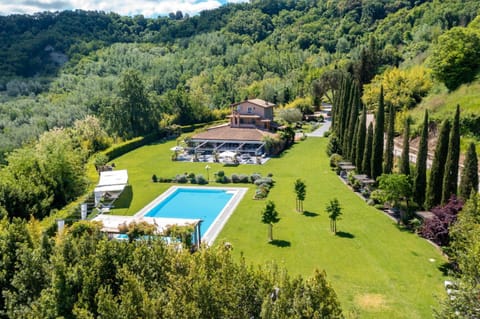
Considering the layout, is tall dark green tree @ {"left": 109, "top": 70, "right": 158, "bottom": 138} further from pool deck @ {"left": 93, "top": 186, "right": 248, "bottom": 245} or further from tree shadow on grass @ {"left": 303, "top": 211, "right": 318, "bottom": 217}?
tree shadow on grass @ {"left": 303, "top": 211, "right": 318, "bottom": 217}

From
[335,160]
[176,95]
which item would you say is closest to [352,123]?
[335,160]

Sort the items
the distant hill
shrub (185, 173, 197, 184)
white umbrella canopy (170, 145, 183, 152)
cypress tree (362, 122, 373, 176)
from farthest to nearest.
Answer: the distant hill < white umbrella canopy (170, 145, 183, 152) < shrub (185, 173, 197, 184) < cypress tree (362, 122, 373, 176)

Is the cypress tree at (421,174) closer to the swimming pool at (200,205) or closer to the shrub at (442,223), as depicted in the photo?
the shrub at (442,223)

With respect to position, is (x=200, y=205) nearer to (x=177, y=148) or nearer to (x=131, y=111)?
(x=177, y=148)

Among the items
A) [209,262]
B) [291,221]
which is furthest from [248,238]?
[209,262]

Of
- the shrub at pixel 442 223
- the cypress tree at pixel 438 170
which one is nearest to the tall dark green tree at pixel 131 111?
the cypress tree at pixel 438 170

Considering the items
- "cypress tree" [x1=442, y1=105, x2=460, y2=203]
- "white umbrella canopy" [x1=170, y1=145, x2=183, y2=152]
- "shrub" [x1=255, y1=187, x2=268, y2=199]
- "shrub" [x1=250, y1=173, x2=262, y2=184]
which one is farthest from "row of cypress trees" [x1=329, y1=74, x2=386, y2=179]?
"white umbrella canopy" [x1=170, y1=145, x2=183, y2=152]
